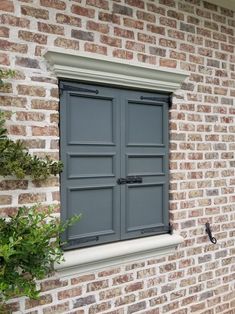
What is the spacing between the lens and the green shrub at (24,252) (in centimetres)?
190

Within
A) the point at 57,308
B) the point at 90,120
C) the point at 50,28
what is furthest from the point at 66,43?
the point at 57,308

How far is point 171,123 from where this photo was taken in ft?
9.65

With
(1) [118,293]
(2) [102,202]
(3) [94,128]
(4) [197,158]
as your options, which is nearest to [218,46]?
(4) [197,158]

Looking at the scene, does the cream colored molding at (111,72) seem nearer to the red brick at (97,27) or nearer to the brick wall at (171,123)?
the brick wall at (171,123)

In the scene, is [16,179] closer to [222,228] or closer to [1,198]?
[1,198]

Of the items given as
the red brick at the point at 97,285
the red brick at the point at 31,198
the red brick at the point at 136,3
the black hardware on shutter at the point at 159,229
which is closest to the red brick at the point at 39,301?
the red brick at the point at 97,285

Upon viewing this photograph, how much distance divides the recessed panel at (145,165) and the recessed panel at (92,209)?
26 centimetres

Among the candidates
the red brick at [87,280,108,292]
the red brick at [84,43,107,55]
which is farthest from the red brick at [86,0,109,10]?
the red brick at [87,280,108,292]

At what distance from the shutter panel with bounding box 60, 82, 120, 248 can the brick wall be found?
5.3 inches

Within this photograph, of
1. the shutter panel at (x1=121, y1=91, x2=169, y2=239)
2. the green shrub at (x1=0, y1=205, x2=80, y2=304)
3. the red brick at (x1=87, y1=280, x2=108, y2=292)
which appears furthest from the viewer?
the shutter panel at (x1=121, y1=91, x2=169, y2=239)

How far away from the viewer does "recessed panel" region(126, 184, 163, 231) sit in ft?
9.08

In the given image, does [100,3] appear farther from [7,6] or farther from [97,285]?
[97,285]

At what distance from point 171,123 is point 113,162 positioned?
63 centimetres

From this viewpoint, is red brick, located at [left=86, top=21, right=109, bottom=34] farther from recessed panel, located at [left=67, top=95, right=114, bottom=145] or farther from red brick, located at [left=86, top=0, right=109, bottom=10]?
recessed panel, located at [left=67, top=95, right=114, bottom=145]
